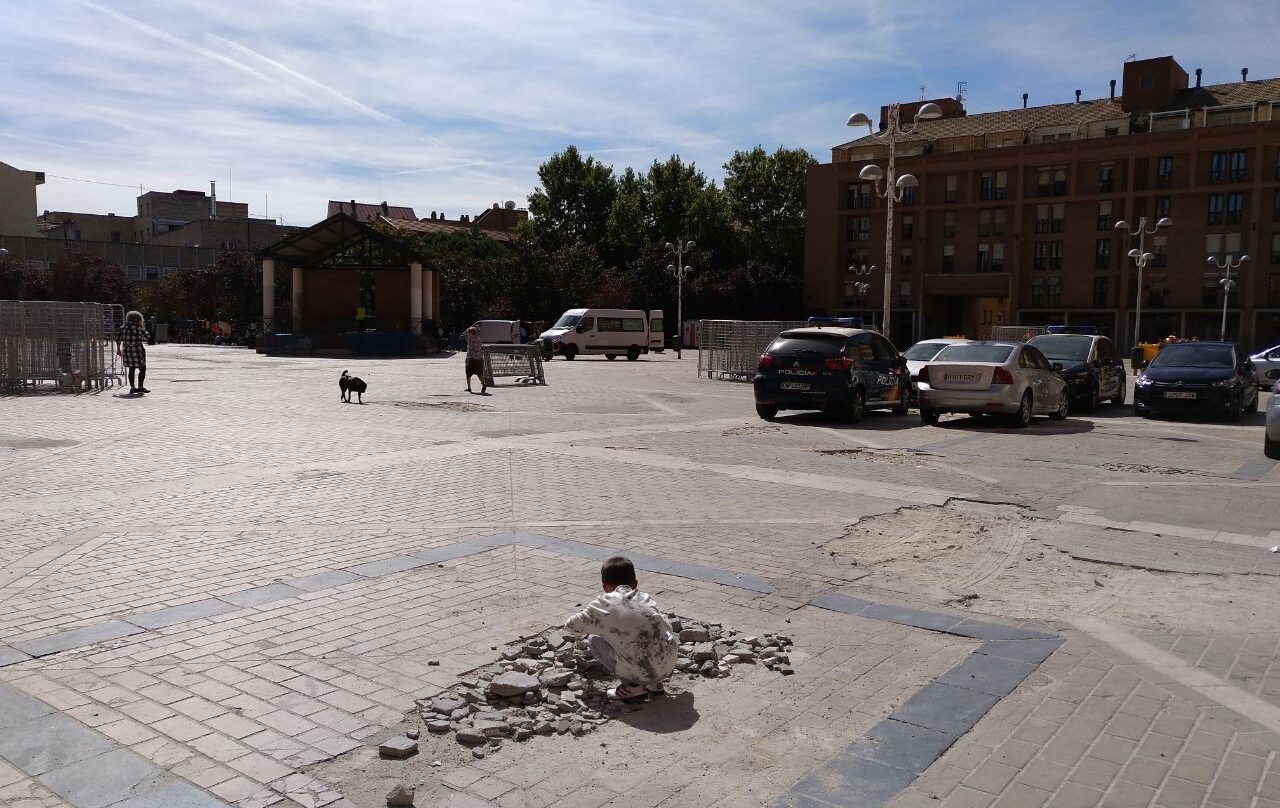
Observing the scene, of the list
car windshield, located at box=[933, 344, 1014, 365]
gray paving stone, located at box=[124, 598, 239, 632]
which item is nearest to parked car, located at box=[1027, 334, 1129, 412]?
car windshield, located at box=[933, 344, 1014, 365]

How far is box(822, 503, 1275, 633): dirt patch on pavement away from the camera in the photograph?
18.6 ft

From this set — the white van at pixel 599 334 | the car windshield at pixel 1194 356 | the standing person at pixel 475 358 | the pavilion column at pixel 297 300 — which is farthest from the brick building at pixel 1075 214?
the standing person at pixel 475 358

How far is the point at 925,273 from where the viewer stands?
Answer: 237 feet

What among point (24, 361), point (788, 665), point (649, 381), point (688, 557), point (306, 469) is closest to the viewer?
point (788, 665)

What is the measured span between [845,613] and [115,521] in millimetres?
5978

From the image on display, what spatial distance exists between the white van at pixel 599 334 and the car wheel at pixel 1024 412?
28.8 metres

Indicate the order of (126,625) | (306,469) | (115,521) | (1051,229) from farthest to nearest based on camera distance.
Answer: (1051,229) → (306,469) → (115,521) → (126,625)

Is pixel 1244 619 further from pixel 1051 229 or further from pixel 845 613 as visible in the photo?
pixel 1051 229

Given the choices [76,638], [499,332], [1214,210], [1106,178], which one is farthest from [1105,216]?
[76,638]

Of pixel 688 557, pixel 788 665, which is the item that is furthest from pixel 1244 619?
pixel 688 557

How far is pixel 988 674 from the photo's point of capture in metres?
4.61

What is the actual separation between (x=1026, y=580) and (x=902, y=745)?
302cm

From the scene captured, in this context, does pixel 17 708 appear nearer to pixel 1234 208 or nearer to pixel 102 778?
pixel 102 778

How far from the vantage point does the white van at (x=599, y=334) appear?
43.4 meters
